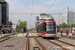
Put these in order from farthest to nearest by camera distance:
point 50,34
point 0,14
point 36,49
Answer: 1. point 0,14
2. point 50,34
3. point 36,49

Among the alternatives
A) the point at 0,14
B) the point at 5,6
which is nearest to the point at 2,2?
the point at 5,6

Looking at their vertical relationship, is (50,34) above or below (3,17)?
below

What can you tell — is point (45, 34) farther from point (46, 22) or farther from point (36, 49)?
point (36, 49)

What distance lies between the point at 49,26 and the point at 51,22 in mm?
749

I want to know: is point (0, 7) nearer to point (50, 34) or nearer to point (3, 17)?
point (3, 17)

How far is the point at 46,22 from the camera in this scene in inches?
769

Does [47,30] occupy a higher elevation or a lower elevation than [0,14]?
lower

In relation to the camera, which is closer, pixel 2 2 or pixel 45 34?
pixel 45 34

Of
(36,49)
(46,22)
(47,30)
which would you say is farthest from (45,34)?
(36,49)

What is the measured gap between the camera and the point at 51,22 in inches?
765

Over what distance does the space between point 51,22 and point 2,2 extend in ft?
220

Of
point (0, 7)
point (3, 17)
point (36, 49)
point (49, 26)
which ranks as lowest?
point (36, 49)

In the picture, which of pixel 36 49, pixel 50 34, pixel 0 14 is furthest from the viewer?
pixel 0 14

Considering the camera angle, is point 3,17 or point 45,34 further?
point 3,17
